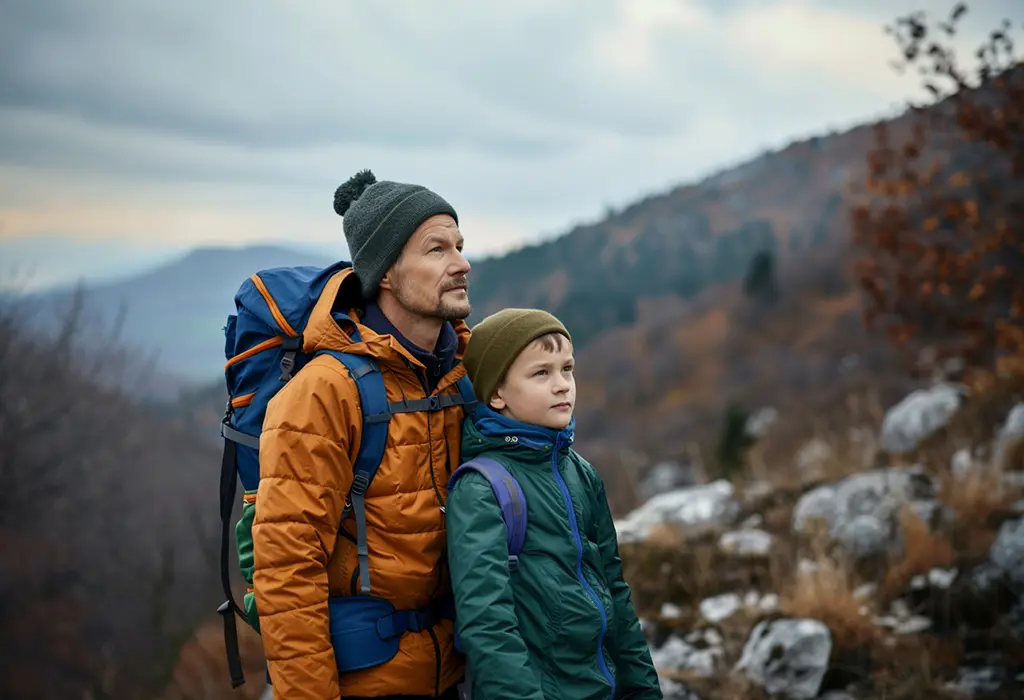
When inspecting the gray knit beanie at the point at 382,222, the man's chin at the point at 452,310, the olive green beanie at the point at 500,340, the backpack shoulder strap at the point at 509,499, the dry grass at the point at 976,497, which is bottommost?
the dry grass at the point at 976,497

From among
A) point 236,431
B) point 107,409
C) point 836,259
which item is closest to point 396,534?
point 236,431

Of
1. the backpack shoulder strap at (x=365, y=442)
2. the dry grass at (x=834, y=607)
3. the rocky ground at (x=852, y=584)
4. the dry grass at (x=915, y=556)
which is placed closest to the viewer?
the backpack shoulder strap at (x=365, y=442)

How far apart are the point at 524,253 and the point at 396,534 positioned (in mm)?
71734

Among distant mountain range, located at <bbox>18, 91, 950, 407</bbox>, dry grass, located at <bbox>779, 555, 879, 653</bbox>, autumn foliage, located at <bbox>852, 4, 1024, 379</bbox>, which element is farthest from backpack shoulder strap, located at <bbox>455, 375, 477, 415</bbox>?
distant mountain range, located at <bbox>18, 91, 950, 407</bbox>

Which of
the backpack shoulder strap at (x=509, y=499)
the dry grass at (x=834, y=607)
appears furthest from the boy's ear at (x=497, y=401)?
the dry grass at (x=834, y=607)

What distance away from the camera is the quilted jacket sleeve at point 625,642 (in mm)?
2652

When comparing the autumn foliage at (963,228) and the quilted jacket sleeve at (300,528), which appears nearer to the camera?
the quilted jacket sleeve at (300,528)

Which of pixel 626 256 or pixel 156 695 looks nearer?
pixel 156 695

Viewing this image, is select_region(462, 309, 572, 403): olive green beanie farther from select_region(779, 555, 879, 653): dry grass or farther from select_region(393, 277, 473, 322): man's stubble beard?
select_region(779, 555, 879, 653): dry grass

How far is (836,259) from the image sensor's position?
44781 millimetres

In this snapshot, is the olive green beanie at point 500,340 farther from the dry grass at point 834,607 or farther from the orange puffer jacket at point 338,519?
the dry grass at point 834,607

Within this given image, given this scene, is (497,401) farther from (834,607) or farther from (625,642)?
(834,607)

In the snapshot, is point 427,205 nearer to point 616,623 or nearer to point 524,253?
point 616,623

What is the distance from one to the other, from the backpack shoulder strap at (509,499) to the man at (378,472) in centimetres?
15
